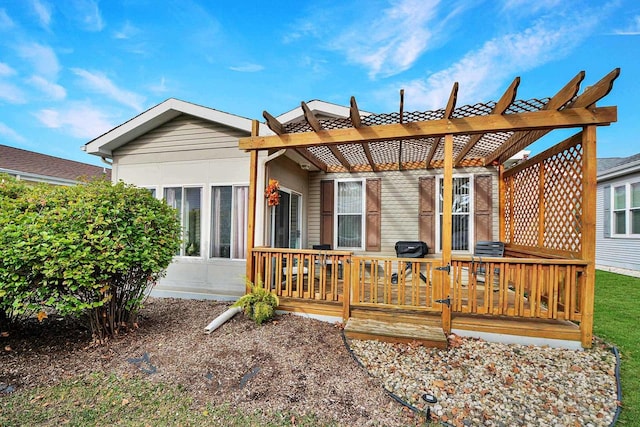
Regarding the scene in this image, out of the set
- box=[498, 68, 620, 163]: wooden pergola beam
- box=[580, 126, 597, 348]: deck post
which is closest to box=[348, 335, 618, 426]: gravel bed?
box=[580, 126, 597, 348]: deck post

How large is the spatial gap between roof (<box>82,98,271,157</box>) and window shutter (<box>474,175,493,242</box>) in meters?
4.70

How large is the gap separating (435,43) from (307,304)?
8911mm

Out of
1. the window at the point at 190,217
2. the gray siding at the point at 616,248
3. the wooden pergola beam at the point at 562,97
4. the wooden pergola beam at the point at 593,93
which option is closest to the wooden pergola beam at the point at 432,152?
the wooden pergola beam at the point at 562,97

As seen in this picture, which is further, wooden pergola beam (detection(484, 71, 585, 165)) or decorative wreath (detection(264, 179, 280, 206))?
decorative wreath (detection(264, 179, 280, 206))

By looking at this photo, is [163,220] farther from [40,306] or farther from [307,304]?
[307,304]

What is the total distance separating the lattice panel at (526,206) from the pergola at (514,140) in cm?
2

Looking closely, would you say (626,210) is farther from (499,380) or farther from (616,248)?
(499,380)

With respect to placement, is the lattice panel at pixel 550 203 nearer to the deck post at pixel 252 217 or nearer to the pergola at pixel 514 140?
the pergola at pixel 514 140

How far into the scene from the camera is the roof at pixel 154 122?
5.21 metres

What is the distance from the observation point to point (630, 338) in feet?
12.3

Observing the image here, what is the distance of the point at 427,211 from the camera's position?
6.50 metres

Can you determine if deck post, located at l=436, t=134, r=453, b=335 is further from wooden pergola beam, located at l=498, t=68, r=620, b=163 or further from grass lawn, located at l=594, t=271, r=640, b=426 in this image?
grass lawn, located at l=594, t=271, r=640, b=426

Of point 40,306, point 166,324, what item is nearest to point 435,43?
point 166,324

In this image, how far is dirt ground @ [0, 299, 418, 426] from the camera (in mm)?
2428
